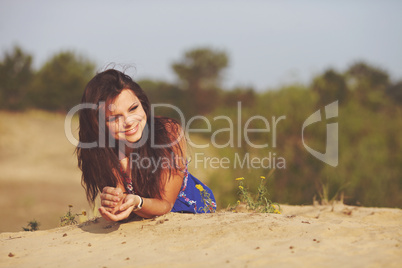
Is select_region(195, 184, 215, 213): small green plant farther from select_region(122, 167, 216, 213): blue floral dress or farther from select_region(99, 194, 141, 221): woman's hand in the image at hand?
select_region(99, 194, 141, 221): woman's hand

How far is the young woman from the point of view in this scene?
383cm

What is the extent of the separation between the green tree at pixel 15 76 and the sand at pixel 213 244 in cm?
2769

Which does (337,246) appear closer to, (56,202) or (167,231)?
(167,231)

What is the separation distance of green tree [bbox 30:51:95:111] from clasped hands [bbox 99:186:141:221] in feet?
90.5

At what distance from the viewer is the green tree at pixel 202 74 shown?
30.2 m

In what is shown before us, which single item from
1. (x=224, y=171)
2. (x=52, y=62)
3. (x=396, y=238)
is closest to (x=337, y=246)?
(x=396, y=238)

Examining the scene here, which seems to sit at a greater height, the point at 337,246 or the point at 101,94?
the point at 101,94

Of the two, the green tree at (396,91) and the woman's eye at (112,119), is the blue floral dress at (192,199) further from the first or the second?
the green tree at (396,91)

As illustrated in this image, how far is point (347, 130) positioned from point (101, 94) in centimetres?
1331

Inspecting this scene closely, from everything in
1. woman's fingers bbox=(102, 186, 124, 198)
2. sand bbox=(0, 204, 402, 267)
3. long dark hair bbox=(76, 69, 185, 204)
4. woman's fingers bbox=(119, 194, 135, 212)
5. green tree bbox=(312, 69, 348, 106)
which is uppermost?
green tree bbox=(312, 69, 348, 106)

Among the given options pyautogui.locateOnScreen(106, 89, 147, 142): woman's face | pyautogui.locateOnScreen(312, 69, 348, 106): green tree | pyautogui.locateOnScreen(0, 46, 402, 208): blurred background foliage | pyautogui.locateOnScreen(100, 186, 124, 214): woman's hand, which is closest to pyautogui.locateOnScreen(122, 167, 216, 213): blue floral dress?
pyautogui.locateOnScreen(106, 89, 147, 142): woman's face

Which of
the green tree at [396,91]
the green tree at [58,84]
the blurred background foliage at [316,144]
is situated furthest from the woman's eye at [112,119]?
the green tree at [58,84]

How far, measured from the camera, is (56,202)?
1894 centimetres

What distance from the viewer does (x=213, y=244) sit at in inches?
132
